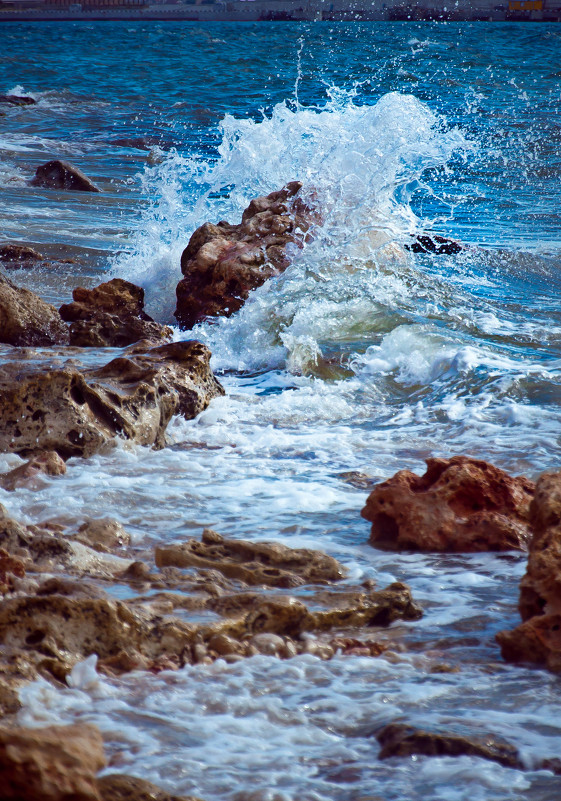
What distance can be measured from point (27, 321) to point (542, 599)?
3.95 m

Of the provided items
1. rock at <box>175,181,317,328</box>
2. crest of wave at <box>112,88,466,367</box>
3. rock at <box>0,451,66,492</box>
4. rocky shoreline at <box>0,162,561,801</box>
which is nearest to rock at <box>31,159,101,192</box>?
crest of wave at <box>112,88,466,367</box>

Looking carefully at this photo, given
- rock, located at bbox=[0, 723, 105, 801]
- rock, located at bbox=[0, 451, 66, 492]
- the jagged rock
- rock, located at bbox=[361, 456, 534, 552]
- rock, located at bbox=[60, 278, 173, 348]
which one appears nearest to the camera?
rock, located at bbox=[0, 723, 105, 801]

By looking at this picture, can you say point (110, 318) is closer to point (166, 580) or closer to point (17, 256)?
point (17, 256)

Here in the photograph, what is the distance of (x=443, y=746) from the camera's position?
1.88 metres

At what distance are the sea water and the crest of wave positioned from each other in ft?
0.08

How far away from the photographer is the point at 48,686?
2.03m

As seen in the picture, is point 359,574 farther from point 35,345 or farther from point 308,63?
point 308,63

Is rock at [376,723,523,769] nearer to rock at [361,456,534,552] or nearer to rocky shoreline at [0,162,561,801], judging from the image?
rocky shoreline at [0,162,561,801]

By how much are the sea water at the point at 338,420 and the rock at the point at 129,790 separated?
0.08 m

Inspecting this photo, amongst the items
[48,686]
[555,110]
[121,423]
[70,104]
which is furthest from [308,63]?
[48,686]

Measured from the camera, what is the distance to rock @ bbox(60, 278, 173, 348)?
5508mm

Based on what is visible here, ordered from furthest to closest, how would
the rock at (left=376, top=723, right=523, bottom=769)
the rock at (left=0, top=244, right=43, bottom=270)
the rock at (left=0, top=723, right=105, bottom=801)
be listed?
the rock at (left=0, top=244, right=43, bottom=270)
the rock at (left=376, top=723, right=523, bottom=769)
the rock at (left=0, top=723, right=105, bottom=801)

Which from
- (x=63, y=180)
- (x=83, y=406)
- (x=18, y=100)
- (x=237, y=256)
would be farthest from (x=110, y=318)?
(x=18, y=100)

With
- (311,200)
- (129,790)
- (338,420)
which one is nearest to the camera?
(129,790)
